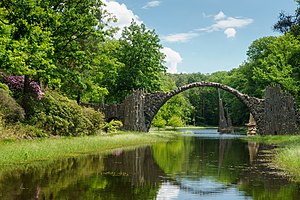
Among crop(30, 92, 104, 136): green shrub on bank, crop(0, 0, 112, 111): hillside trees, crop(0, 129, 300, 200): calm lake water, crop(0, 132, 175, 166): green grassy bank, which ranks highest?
crop(0, 0, 112, 111): hillside trees

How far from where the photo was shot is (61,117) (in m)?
26.2

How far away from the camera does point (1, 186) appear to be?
10.1 m

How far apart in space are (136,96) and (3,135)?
1994cm

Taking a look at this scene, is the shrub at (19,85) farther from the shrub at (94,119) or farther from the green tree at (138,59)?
the green tree at (138,59)

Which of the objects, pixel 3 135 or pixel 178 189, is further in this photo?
pixel 3 135

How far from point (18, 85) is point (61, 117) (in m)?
3.57

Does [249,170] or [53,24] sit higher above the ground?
[53,24]

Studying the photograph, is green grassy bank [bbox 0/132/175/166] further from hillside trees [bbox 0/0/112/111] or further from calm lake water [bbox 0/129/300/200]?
hillside trees [bbox 0/0/112/111]

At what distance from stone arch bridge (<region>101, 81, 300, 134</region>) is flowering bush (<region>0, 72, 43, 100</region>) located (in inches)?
531

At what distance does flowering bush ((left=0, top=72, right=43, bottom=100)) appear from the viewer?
2614cm

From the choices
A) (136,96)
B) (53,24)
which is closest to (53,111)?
(53,24)

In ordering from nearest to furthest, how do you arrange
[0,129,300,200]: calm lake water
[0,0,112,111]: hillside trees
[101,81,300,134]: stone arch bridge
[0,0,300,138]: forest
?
[0,129,300,200]: calm lake water, [0,0,112,111]: hillside trees, [0,0,300,138]: forest, [101,81,300,134]: stone arch bridge

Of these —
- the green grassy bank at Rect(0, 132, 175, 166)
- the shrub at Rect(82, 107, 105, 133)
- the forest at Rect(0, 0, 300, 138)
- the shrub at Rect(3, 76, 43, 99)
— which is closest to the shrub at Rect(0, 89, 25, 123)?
the forest at Rect(0, 0, 300, 138)

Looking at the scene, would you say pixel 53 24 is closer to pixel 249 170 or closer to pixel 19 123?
pixel 19 123
